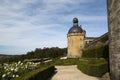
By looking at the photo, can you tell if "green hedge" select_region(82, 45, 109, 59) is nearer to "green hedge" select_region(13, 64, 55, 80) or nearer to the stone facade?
"green hedge" select_region(13, 64, 55, 80)

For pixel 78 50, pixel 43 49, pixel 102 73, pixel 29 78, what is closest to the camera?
pixel 29 78

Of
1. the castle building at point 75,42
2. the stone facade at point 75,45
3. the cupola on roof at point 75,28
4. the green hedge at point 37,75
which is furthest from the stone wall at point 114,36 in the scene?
the cupola on roof at point 75,28

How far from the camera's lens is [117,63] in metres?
6.28

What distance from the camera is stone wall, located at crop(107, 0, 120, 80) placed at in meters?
6.13

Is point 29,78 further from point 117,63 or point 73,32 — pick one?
point 73,32

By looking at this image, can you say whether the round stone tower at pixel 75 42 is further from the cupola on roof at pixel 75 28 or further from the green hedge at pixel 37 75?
the green hedge at pixel 37 75

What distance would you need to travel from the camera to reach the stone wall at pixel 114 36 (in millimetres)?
6131

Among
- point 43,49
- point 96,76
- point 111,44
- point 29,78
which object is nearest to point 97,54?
point 96,76

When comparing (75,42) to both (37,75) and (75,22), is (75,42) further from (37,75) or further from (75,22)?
(37,75)

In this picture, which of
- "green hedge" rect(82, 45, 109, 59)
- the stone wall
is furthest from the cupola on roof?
the stone wall

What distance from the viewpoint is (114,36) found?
648 cm

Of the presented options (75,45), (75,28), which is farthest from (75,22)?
(75,45)

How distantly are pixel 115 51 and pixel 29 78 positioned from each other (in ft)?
16.5

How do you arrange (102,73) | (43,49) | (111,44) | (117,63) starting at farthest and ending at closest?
(43,49) → (102,73) → (111,44) → (117,63)
